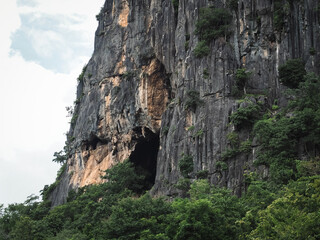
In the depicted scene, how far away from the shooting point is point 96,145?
165 feet

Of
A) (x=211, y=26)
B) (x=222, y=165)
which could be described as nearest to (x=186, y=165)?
(x=222, y=165)

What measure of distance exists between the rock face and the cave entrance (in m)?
0.10

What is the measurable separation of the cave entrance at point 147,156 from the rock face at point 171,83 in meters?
0.10

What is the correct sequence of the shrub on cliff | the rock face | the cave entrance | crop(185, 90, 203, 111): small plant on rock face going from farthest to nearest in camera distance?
1. the cave entrance
2. the shrub on cliff
3. crop(185, 90, 203, 111): small plant on rock face
4. the rock face

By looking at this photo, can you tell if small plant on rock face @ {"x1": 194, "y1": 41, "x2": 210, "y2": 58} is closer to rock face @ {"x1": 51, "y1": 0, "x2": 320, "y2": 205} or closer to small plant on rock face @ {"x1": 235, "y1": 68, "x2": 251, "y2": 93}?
rock face @ {"x1": 51, "y1": 0, "x2": 320, "y2": 205}

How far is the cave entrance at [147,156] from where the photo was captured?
146ft

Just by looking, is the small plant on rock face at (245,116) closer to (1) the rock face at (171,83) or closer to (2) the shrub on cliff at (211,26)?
(1) the rock face at (171,83)

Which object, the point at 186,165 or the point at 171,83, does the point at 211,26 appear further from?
the point at 186,165

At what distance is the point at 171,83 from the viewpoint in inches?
1624

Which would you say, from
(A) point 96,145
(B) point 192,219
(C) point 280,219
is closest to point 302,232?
(C) point 280,219

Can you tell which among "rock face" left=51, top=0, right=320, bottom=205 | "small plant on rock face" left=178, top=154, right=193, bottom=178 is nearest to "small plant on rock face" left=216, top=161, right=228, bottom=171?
"rock face" left=51, top=0, right=320, bottom=205

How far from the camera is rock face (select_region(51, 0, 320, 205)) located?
3300cm

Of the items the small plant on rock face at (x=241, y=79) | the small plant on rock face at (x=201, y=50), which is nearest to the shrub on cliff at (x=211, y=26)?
the small plant on rock face at (x=201, y=50)

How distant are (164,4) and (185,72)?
31.0 ft
